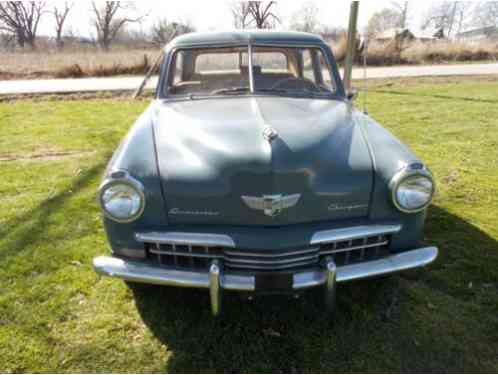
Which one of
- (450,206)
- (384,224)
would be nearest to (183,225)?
(384,224)

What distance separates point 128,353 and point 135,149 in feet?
4.03

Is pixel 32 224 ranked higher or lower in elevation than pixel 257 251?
lower

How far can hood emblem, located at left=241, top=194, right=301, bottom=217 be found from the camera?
211cm

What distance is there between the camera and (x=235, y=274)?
219 centimetres

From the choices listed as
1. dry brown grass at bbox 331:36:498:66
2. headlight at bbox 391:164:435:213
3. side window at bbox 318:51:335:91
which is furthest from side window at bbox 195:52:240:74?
dry brown grass at bbox 331:36:498:66

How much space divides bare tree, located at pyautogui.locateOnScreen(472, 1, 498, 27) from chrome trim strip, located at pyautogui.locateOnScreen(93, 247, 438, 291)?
40.4 m

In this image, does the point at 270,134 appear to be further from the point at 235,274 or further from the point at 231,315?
the point at 231,315

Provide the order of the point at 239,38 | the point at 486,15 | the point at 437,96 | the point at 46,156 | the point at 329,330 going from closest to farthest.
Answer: the point at 329,330 < the point at 239,38 < the point at 46,156 < the point at 437,96 < the point at 486,15

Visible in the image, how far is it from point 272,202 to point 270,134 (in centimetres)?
44

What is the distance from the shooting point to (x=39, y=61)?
17500 mm

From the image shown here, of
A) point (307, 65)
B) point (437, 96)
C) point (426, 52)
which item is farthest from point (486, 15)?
point (307, 65)

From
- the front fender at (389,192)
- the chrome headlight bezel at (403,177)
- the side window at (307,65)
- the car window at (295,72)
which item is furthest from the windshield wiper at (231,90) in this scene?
the chrome headlight bezel at (403,177)

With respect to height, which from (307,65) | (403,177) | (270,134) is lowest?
(403,177)

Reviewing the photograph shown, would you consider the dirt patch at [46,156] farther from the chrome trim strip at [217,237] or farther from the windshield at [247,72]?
the chrome trim strip at [217,237]
